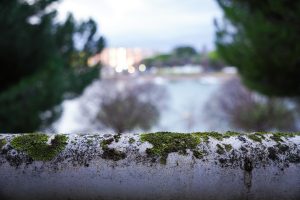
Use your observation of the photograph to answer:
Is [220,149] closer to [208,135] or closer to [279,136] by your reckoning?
[208,135]

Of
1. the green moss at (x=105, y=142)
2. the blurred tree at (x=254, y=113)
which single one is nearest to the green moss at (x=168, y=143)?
the green moss at (x=105, y=142)

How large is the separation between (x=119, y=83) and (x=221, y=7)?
59.6 ft

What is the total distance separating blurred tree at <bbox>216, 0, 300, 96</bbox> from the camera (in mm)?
10289

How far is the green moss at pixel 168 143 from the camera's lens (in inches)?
65.0

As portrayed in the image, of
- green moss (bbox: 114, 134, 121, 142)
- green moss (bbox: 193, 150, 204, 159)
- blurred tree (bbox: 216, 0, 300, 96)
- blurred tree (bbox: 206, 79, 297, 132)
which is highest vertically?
blurred tree (bbox: 206, 79, 297, 132)

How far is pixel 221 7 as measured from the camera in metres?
13.2

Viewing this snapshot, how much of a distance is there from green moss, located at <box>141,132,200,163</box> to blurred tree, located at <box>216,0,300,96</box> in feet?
28.6

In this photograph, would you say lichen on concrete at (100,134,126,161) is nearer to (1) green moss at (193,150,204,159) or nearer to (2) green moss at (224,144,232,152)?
(1) green moss at (193,150,204,159)

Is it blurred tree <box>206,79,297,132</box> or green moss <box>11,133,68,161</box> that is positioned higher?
blurred tree <box>206,79,297,132</box>

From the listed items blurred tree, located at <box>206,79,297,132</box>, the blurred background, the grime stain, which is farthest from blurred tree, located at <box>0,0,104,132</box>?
blurred tree, located at <box>206,79,297,132</box>

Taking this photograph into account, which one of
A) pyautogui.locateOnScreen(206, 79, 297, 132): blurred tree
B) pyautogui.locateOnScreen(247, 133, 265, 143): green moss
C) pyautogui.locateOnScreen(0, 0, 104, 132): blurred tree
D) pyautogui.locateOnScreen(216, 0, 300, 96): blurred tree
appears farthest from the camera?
pyautogui.locateOnScreen(206, 79, 297, 132): blurred tree

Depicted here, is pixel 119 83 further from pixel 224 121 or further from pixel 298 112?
pixel 298 112

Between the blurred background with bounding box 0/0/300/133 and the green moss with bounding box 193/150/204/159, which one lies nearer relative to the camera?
the green moss with bounding box 193/150/204/159

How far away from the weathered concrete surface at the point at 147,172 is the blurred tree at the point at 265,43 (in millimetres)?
8676
